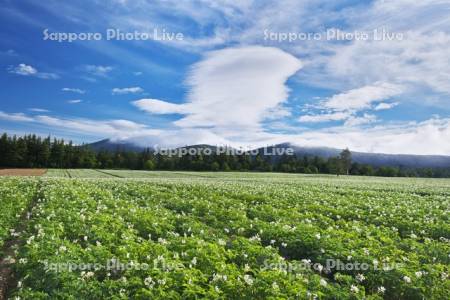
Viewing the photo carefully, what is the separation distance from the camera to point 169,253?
31.4 feet

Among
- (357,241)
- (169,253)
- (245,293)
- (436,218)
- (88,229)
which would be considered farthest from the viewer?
(436,218)

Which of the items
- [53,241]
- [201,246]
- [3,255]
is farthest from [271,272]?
[3,255]

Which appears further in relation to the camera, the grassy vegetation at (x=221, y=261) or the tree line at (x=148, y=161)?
the tree line at (x=148, y=161)

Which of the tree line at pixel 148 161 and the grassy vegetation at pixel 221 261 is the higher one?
the tree line at pixel 148 161

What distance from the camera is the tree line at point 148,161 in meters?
110

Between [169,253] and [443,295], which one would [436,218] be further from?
[169,253]

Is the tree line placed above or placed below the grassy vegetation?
above

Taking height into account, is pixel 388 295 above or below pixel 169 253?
below

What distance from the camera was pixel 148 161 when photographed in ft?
389

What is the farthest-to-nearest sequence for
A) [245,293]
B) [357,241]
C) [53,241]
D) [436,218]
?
1. [436,218]
2. [357,241]
3. [53,241]
4. [245,293]

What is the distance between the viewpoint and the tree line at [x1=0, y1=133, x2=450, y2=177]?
11038cm

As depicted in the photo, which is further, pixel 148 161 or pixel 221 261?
pixel 148 161

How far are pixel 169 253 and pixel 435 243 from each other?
30.5ft

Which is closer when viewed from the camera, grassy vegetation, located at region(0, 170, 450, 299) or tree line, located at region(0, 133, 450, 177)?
grassy vegetation, located at region(0, 170, 450, 299)
